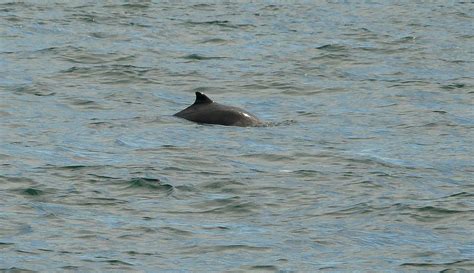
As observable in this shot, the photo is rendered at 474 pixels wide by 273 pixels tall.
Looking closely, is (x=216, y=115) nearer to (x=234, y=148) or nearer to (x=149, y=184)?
(x=234, y=148)

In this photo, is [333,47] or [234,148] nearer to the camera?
[234,148]

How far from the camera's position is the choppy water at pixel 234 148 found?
14422mm

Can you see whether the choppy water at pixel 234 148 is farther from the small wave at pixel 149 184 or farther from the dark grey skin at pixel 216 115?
the dark grey skin at pixel 216 115

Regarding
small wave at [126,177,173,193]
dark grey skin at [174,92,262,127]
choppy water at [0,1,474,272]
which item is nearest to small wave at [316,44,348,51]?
choppy water at [0,1,474,272]

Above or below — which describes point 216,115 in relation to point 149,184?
below

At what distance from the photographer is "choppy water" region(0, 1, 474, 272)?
14422mm

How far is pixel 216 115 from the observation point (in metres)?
22.1

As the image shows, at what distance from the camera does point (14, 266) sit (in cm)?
1341

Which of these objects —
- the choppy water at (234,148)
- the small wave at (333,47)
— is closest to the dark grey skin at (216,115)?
the choppy water at (234,148)

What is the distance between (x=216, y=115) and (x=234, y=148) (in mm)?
2201

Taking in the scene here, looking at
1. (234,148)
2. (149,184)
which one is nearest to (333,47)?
(234,148)

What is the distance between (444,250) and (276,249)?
1.72 meters

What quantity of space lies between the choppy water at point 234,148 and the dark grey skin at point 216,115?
309 mm

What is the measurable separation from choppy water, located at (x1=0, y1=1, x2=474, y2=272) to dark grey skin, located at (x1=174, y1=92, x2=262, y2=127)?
0.31m
